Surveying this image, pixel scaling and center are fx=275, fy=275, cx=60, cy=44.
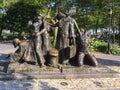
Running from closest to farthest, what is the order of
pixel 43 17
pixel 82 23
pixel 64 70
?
pixel 64 70 < pixel 43 17 < pixel 82 23

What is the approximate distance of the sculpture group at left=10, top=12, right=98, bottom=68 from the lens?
409 inches

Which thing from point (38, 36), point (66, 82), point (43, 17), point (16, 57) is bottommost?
point (66, 82)

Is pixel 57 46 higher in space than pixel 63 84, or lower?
higher

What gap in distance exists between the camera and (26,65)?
33.5 ft

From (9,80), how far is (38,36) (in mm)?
2115

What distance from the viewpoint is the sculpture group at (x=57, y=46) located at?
1040cm

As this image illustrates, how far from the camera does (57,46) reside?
11.0 meters

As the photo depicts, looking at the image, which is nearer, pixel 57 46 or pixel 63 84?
pixel 63 84

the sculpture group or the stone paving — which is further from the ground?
the sculpture group

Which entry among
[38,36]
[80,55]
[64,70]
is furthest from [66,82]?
[38,36]

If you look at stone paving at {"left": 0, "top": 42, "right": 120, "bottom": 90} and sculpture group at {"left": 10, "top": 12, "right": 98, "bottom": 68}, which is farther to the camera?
sculpture group at {"left": 10, "top": 12, "right": 98, "bottom": 68}

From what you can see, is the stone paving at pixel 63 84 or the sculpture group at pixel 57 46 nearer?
the stone paving at pixel 63 84

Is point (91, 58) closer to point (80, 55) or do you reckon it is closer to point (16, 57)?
point (80, 55)

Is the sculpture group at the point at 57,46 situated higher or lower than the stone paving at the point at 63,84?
higher
